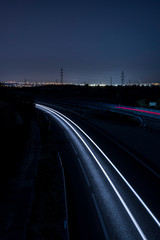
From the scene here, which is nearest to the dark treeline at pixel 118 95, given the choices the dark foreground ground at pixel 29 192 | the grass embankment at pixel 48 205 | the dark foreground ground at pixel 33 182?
the dark foreground ground at pixel 33 182

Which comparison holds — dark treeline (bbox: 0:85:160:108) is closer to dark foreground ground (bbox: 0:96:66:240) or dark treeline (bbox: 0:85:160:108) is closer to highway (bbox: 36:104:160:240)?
highway (bbox: 36:104:160:240)

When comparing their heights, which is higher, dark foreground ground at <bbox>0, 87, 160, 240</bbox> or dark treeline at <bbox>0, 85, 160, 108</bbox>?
dark treeline at <bbox>0, 85, 160, 108</bbox>

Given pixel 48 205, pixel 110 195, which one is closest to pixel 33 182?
pixel 48 205

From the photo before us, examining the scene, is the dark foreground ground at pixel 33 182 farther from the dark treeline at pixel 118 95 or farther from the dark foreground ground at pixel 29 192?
the dark treeline at pixel 118 95

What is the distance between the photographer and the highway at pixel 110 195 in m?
9.53

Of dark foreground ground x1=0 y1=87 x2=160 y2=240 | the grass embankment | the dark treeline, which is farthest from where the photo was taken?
the dark treeline

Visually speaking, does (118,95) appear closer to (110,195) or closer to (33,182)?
(33,182)

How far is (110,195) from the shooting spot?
1260 cm

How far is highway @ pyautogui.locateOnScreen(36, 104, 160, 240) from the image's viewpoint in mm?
9531

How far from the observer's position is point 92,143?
25062mm

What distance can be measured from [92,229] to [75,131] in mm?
22996

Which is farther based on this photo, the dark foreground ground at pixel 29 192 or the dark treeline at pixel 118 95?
the dark treeline at pixel 118 95

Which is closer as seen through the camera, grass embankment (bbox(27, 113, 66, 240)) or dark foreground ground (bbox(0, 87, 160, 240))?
grass embankment (bbox(27, 113, 66, 240))

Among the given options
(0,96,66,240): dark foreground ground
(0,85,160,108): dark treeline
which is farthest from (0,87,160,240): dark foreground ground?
(0,85,160,108): dark treeline
